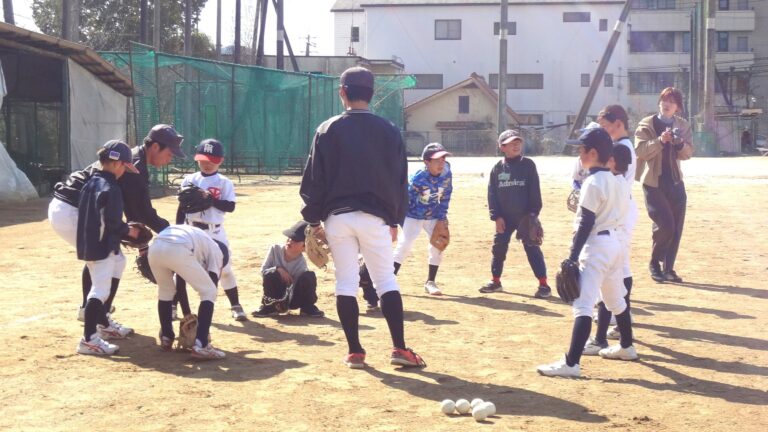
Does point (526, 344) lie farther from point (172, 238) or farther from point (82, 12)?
point (82, 12)

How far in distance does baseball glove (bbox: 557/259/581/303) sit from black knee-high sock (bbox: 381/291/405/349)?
1.04m

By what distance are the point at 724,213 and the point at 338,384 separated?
12973mm

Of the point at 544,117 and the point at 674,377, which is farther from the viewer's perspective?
the point at 544,117

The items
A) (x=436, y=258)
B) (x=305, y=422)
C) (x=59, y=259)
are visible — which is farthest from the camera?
(x=59, y=259)

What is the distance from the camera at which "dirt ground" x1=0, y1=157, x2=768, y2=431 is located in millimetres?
5160

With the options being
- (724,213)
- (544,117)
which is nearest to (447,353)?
(724,213)

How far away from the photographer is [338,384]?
5.86m

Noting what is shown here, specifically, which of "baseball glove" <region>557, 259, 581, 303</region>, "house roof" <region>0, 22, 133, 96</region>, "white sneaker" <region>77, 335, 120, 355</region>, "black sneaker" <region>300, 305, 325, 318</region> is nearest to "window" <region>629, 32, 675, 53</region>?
"house roof" <region>0, 22, 133, 96</region>

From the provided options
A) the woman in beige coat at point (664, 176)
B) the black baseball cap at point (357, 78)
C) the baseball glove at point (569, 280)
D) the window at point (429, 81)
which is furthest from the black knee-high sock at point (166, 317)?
the window at point (429, 81)

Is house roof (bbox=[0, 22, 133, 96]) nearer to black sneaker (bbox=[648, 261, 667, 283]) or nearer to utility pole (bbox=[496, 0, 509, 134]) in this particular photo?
black sneaker (bbox=[648, 261, 667, 283])

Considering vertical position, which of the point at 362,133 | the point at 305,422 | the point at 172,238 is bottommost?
the point at 305,422

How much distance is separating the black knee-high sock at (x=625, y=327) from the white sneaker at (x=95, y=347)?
3477 millimetres

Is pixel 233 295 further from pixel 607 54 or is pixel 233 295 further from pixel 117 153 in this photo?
pixel 607 54

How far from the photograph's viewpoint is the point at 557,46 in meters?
65.2
